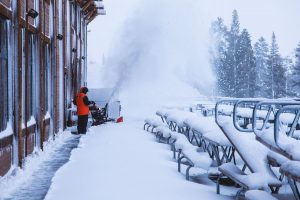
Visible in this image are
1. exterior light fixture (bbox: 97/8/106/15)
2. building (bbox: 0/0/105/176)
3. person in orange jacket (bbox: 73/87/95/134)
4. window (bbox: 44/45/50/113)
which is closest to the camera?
building (bbox: 0/0/105/176)

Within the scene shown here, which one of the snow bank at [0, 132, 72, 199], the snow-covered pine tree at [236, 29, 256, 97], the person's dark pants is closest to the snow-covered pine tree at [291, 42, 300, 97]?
the snow-covered pine tree at [236, 29, 256, 97]

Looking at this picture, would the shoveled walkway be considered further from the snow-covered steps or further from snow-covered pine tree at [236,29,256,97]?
snow-covered pine tree at [236,29,256,97]

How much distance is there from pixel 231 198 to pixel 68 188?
233 cm

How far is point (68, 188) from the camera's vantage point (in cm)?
704

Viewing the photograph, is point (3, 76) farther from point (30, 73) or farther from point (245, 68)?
point (245, 68)

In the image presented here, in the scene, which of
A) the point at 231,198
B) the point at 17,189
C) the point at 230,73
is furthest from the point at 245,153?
the point at 230,73

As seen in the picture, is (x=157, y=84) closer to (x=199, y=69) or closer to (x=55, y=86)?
(x=199, y=69)

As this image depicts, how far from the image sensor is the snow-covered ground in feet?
21.5

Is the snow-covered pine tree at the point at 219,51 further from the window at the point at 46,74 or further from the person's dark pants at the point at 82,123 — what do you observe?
the window at the point at 46,74

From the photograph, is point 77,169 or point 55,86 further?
point 55,86

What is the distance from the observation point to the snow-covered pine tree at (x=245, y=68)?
211 ft

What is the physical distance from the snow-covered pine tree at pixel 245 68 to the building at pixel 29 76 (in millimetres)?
48213

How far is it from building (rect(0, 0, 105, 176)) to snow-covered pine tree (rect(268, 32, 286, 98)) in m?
50.8

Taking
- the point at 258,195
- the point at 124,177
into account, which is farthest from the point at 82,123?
the point at 258,195
